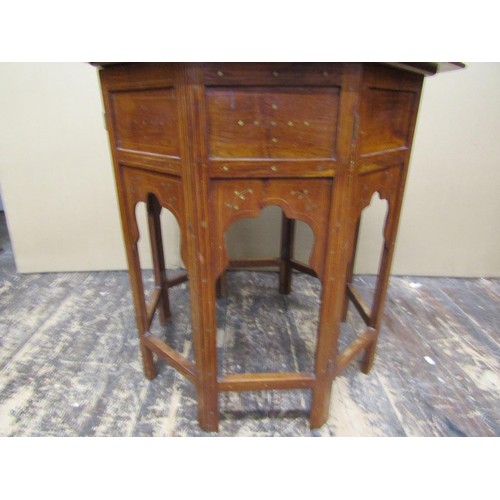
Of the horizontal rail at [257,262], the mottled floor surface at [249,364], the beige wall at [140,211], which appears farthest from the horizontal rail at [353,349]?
the beige wall at [140,211]

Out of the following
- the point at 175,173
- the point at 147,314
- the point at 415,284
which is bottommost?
the point at 415,284

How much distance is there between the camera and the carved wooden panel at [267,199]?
754 millimetres

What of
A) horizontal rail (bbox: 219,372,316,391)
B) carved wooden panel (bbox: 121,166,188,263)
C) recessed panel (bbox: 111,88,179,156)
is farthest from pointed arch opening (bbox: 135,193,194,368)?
horizontal rail (bbox: 219,372,316,391)

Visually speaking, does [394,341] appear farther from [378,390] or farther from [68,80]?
[68,80]

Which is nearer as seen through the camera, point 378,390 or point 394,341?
point 378,390

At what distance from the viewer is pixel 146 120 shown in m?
0.81

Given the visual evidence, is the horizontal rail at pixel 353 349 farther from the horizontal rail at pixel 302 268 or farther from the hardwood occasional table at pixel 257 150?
the horizontal rail at pixel 302 268

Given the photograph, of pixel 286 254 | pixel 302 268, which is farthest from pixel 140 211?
pixel 302 268

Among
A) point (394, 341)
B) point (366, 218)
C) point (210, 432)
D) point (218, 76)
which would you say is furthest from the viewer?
point (366, 218)

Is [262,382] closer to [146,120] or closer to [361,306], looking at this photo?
[361,306]

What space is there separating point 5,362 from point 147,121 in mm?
1147

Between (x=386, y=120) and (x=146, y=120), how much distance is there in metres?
0.59

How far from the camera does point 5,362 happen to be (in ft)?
4.34

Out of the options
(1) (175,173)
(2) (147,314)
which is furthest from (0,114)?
(1) (175,173)
